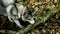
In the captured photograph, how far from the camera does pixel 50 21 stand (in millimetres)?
1211

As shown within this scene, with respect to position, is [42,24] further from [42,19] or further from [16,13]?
[16,13]

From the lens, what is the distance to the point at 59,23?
1.20 meters

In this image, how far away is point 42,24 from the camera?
3.87ft

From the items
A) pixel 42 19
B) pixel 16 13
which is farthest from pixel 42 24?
pixel 16 13

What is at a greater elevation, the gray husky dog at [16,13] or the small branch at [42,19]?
the gray husky dog at [16,13]

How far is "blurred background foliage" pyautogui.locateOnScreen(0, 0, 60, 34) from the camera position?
3.78ft

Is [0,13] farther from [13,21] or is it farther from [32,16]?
[32,16]

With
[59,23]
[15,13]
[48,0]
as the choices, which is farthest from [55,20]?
[15,13]

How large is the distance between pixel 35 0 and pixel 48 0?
91mm

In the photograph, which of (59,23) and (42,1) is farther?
(42,1)

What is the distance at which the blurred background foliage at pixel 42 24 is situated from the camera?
3.78ft

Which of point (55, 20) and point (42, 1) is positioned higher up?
point (42, 1)

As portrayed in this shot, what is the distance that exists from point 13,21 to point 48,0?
0.33 m

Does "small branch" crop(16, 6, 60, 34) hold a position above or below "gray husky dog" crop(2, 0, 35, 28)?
below
